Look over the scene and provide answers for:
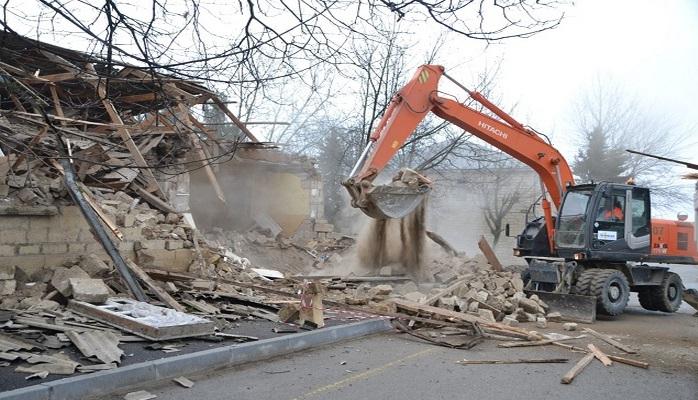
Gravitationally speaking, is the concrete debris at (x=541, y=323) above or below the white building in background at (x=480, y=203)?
below

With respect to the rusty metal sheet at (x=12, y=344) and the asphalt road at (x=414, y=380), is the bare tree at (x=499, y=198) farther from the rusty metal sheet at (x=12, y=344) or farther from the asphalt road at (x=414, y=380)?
the rusty metal sheet at (x=12, y=344)

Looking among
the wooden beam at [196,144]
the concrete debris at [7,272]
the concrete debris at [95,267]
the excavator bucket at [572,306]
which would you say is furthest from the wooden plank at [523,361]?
the wooden beam at [196,144]

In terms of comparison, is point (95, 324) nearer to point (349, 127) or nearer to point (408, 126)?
point (408, 126)

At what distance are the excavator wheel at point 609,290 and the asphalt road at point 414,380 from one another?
4.08 meters

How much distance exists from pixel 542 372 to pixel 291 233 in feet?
50.7

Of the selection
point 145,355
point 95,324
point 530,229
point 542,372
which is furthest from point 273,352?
point 530,229

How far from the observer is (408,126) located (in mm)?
13672

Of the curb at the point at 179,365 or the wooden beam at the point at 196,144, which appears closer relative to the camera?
the curb at the point at 179,365

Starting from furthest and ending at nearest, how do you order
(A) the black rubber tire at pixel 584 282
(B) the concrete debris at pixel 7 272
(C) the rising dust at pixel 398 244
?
1. (C) the rising dust at pixel 398 244
2. (A) the black rubber tire at pixel 584 282
3. (B) the concrete debris at pixel 7 272

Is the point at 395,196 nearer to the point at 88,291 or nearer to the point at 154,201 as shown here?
the point at 154,201

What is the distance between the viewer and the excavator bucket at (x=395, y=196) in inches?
498

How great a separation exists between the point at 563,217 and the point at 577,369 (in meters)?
6.74

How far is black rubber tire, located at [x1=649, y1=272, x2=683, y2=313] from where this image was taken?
1460cm

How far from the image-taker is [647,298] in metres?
14.9
